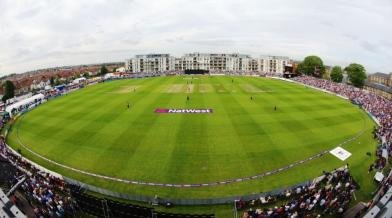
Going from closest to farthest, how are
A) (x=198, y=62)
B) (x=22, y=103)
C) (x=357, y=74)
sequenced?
(x=22, y=103)
(x=357, y=74)
(x=198, y=62)

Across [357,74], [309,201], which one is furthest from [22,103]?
[357,74]

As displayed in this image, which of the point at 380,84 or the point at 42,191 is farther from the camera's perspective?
the point at 380,84

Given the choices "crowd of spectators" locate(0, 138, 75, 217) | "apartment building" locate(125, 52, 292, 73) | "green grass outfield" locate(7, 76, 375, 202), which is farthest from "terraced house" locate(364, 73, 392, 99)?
"crowd of spectators" locate(0, 138, 75, 217)

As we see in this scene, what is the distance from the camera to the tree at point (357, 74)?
379ft

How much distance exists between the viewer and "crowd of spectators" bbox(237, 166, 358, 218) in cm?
1947

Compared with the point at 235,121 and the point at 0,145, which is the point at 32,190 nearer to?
the point at 0,145

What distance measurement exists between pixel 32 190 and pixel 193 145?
51.7ft

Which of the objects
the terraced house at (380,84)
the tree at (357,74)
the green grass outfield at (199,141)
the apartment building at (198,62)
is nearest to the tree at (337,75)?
the tree at (357,74)

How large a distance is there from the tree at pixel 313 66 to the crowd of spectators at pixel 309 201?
368 ft

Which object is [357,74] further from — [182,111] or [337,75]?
[182,111]

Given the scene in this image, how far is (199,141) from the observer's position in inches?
1300

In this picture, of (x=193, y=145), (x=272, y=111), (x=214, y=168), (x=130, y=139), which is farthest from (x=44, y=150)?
(x=272, y=111)

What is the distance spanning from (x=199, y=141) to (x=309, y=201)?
15126 mm

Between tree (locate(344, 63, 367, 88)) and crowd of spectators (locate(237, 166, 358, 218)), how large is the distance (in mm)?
106842
